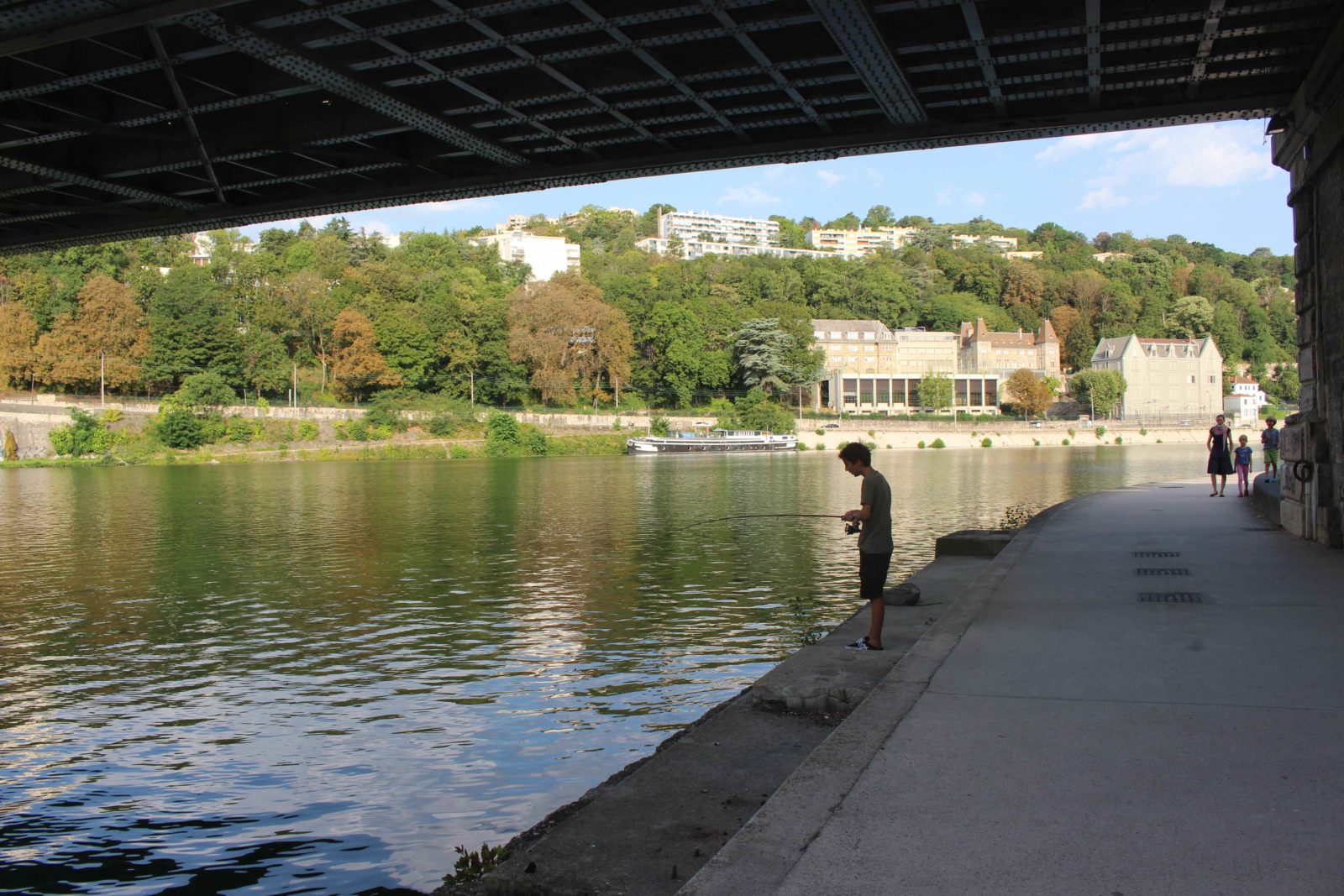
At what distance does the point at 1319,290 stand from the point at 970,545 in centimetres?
608

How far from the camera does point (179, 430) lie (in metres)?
91.2

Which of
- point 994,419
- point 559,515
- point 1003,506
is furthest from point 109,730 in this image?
point 994,419

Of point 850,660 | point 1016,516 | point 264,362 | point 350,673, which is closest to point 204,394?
point 264,362

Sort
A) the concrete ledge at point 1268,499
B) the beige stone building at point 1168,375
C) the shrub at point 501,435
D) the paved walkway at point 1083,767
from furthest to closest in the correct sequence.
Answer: the beige stone building at point 1168,375 → the shrub at point 501,435 → the concrete ledge at point 1268,499 → the paved walkway at point 1083,767

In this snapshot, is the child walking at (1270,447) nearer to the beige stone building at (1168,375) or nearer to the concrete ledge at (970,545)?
the concrete ledge at (970,545)

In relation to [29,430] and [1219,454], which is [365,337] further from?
[1219,454]

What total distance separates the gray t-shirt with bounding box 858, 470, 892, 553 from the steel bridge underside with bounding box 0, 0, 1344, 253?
5.98 metres

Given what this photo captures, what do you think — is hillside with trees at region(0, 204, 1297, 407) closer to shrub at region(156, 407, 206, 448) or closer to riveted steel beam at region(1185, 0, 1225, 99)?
shrub at region(156, 407, 206, 448)

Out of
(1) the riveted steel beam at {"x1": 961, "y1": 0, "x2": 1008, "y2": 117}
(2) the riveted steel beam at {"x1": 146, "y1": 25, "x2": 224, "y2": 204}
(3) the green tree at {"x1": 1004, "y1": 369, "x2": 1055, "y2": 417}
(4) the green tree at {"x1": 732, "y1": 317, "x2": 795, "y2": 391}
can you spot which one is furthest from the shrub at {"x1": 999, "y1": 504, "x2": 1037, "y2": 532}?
(3) the green tree at {"x1": 1004, "y1": 369, "x2": 1055, "y2": 417}

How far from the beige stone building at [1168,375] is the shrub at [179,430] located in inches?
4812

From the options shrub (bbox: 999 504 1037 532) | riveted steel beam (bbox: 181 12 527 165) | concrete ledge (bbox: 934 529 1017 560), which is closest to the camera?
riveted steel beam (bbox: 181 12 527 165)

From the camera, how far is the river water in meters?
7.70

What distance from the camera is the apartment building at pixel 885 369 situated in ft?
540

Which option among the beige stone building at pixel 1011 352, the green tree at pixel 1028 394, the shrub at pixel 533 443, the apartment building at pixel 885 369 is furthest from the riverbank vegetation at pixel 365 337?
the beige stone building at pixel 1011 352
